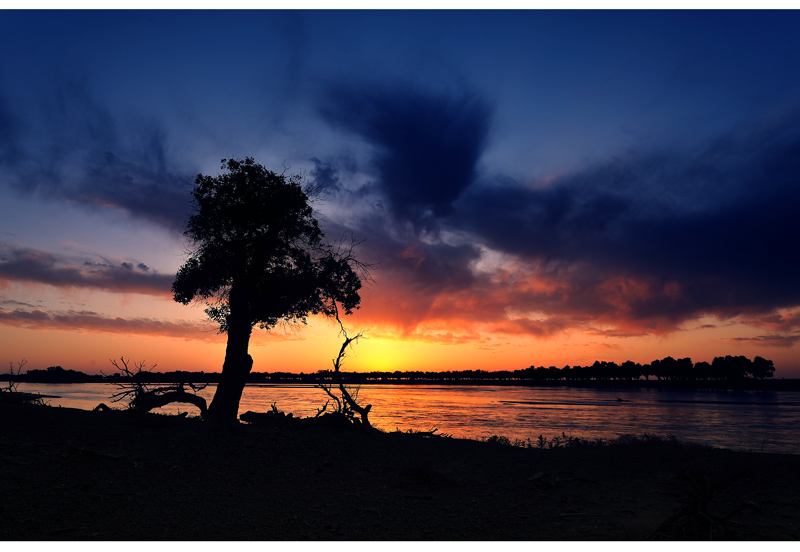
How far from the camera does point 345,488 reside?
11664mm

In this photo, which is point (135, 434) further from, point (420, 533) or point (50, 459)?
point (420, 533)

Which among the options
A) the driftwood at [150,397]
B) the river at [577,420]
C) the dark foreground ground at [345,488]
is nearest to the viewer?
the dark foreground ground at [345,488]

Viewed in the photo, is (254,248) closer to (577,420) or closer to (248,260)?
(248,260)

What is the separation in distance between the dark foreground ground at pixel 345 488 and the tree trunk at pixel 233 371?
8.51 ft

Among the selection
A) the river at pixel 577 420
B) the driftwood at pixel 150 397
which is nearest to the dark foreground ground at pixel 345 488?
the driftwood at pixel 150 397

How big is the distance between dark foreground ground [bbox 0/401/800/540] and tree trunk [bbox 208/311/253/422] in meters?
2.59

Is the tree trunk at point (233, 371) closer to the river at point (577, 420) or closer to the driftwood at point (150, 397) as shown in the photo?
the driftwood at point (150, 397)

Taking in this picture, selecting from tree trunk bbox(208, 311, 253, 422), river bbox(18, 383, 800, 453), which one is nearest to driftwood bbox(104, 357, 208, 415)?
tree trunk bbox(208, 311, 253, 422)

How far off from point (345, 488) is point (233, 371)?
965 cm

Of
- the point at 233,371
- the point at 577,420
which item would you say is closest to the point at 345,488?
the point at 233,371

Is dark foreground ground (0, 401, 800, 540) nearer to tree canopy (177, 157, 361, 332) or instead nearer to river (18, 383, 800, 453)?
tree canopy (177, 157, 361, 332)

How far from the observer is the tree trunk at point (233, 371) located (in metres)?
19.2

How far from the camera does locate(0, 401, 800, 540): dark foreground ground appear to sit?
8422 mm

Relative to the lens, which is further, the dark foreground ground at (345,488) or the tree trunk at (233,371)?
the tree trunk at (233,371)
